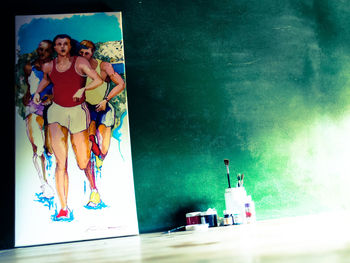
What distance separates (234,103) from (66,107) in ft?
5.15

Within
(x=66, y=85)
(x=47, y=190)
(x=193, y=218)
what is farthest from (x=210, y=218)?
(x=66, y=85)

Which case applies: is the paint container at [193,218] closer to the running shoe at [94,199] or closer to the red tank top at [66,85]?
the running shoe at [94,199]

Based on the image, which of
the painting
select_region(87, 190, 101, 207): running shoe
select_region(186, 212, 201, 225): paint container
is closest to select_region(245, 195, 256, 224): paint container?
select_region(186, 212, 201, 225): paint container

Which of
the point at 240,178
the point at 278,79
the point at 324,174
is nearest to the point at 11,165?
the point at 240,178

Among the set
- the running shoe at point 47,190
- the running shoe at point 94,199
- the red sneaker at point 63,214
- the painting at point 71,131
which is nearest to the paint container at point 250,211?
the painting at point 71,131

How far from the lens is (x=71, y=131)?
3.04 m

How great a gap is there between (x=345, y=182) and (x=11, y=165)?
10.1 feet

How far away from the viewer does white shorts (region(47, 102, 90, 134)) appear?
3.05 metres

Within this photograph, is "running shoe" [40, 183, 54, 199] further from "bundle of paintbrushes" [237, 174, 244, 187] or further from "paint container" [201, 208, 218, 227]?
"bundle of paintbrushes" [237, 174, 244, 187]

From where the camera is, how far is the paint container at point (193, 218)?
9.24 ft

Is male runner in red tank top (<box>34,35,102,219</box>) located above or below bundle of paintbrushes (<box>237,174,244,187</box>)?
above

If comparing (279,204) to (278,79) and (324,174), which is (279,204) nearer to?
(324,174)

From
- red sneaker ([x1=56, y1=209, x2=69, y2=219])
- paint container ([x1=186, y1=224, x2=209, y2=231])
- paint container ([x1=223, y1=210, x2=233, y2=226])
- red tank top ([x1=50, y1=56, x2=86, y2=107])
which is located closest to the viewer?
paint container ([x1=186, y1=224, x2=209, y2=231])

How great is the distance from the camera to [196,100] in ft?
10.8
